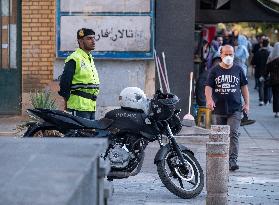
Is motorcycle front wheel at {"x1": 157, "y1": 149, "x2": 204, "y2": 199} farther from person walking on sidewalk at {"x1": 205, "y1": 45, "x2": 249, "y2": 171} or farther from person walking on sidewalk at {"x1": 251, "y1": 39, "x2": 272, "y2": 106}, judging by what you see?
person walking on sidewalk at {"x1": 251, "y1": 39, "x2": 272, "y2": 106}

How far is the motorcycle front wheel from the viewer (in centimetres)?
920

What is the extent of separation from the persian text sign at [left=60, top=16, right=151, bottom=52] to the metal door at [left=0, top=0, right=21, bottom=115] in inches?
44.8

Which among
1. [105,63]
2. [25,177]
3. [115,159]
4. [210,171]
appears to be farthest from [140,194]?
[105,63]

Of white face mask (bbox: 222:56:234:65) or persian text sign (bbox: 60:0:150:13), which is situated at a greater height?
persian text sign (bbox: 60:0:150:13)

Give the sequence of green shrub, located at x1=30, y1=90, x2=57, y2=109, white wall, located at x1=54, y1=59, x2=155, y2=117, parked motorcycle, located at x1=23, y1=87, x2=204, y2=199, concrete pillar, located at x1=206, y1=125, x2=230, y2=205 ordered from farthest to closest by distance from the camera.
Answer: white wall, located at x1=54, y1=59, x2=155, y2=117, green shrub, located at x1=30, y1=90, x2=57, y2=109, parked motorcycle, located at x1=23, y1=87, x2=204, y2=199, concrete pillar, located at x1=206, y1=125, x2=230, y2=205

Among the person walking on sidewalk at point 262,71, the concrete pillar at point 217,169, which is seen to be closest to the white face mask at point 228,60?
the concrete pillar at point 217,169

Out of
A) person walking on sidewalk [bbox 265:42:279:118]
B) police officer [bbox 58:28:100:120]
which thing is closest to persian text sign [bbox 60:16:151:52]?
police officer [bbox 58:28:100:120]

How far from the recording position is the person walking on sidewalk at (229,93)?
1155 cm

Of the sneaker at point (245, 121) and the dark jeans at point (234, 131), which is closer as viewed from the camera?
the dark jeans at point (234, 131)

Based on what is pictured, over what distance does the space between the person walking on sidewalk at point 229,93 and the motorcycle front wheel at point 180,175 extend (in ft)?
7.46

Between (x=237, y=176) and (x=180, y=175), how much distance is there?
206 centimetres

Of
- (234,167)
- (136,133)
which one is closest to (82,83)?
(136,133)

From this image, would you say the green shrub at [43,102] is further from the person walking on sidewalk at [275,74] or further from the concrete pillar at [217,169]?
the person walking on sidewalk at [275,74]

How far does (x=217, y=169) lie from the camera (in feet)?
27.7
